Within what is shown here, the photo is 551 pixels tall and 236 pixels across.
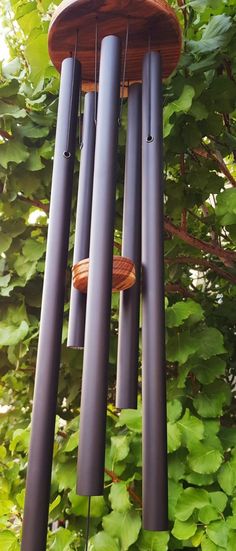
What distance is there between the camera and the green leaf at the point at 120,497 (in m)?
1.02

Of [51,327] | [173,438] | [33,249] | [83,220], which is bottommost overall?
[173,438]

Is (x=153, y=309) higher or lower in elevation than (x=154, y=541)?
higher

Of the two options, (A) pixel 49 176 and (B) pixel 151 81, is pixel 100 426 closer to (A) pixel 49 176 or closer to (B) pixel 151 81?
(B) pixel 151 81

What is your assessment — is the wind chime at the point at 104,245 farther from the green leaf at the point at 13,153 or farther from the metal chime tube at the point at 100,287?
the green leaf at the point at 13,153

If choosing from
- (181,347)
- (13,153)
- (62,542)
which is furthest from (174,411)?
(13,153)

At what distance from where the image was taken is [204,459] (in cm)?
106

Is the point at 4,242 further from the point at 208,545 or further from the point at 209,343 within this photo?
the point at 208,545

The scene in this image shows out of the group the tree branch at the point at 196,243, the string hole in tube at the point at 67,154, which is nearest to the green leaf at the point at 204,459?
the tree branch at the point at 196,243

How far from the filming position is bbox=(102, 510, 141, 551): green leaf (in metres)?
1.04

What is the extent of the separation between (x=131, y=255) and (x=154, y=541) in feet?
2.11

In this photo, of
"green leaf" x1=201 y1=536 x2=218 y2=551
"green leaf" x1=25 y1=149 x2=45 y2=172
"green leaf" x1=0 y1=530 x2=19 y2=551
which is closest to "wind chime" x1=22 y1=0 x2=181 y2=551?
"green leaf" x1=25 y1=149 x2=45 y2=172

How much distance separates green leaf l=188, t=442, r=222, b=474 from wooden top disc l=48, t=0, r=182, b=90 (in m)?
0.82

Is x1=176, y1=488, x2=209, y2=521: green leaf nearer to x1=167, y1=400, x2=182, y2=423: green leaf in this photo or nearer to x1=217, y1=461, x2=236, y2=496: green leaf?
x1=217, y1=461, x2=236, y2=496: green leaf

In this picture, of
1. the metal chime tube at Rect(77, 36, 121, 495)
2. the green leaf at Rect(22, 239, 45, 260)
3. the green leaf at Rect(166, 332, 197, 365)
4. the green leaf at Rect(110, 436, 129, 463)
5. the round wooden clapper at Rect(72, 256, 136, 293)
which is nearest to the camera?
the metal chime tube at Rect(77, 36, 121, 495)
